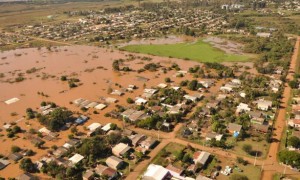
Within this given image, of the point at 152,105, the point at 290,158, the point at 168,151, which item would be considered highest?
the point at 152,105

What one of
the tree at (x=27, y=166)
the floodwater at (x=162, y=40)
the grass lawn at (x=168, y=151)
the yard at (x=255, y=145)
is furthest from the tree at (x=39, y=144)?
the floodwater at (x=162, y=40)

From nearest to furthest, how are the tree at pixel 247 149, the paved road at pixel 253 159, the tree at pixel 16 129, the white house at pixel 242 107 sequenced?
the paved road at pixel 253 159 → the tree at pixel 247 149 → the tree at pixel 16 129 → the white house at pixel 242 107

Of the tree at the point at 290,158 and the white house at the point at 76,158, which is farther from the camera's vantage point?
the white house at the point at 76,158

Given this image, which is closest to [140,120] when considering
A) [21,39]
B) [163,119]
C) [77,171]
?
[163,119]

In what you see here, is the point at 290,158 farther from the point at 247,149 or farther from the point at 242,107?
the point at 242,107

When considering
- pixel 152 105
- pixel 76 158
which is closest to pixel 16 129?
pixel 76 158

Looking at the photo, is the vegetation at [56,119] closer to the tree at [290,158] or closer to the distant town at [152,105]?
the distant town at [152,105]
